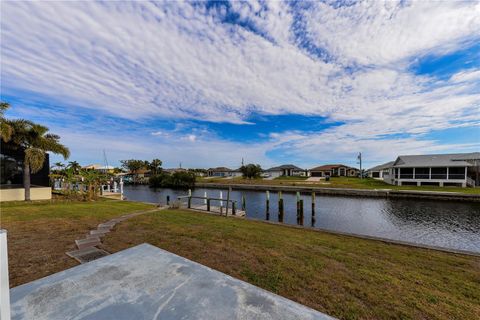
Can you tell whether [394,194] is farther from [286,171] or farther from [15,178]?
[286,171]

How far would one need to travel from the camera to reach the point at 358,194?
24703 millimetres

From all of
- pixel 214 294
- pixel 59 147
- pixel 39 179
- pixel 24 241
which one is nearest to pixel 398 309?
pixel 214 294

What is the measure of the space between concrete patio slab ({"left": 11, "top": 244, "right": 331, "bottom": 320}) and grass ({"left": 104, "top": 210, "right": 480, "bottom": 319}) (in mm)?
1565

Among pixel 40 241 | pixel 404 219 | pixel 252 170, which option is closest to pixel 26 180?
pixel 40 241

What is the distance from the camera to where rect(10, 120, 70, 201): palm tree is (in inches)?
469

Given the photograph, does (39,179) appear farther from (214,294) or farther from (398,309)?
(398,309)

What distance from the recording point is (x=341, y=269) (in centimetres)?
407

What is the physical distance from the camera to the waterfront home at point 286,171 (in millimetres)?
63438

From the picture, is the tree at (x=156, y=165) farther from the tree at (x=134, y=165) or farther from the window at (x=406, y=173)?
the window at (x=406, y=173)

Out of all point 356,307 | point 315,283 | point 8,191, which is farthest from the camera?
point 8,191

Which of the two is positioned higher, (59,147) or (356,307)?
(59,147)

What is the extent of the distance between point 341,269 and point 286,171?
200ft

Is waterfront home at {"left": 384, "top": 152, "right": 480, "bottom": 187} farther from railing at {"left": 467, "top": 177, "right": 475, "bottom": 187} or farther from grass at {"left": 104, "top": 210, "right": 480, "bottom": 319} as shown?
grass at {"left": 104, "top": 210, "right": 480, "bottom": 319}

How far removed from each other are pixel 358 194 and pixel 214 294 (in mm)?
27181
